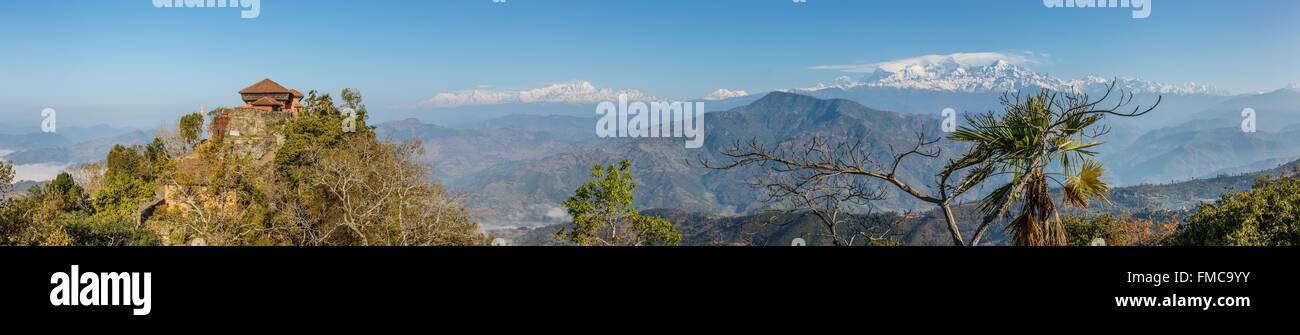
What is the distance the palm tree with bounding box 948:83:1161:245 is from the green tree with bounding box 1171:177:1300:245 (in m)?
10.8

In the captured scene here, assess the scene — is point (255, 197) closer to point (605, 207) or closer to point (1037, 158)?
point (605, 207)

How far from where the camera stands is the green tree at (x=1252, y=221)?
14406mm

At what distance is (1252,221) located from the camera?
583 inches

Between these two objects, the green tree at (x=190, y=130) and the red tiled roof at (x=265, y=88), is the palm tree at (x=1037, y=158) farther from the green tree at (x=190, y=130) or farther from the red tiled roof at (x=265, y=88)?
the red tiled roof at (x=265, y=88)

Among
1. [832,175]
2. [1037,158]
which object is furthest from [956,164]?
[832,175]

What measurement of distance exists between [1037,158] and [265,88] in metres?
49.9

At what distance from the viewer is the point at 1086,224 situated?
19.3m

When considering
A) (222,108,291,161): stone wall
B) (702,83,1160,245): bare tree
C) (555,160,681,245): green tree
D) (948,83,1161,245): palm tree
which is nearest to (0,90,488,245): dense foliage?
(222,108,291,161): stone wall
